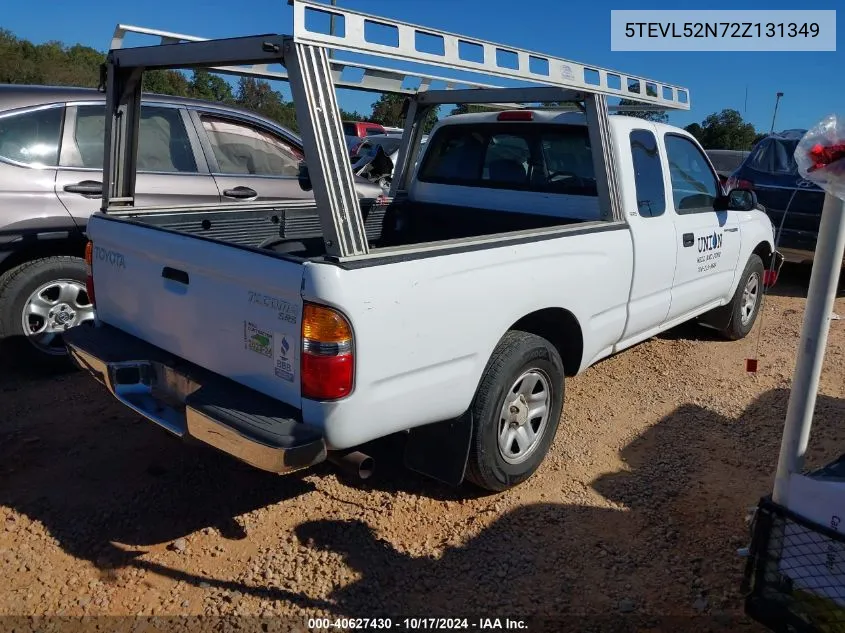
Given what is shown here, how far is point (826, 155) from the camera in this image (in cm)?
207

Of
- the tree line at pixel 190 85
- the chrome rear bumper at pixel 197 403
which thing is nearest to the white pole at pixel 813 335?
the chrome rear bumper at pixel 197 403

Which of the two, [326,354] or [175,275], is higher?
[175,275]

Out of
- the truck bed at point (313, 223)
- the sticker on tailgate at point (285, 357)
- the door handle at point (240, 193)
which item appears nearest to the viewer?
the sticker on tailgate at point (285, 357)

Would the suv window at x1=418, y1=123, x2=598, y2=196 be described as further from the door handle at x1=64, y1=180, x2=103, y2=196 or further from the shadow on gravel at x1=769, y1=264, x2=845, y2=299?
the shadow on gravel at x1=769, y1=264, x2=845, y2=299

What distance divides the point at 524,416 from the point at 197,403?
Result: 159 centimetres

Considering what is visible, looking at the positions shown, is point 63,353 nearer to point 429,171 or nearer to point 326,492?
point 326,492

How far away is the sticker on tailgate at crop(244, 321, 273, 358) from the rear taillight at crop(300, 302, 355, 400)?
19 cm

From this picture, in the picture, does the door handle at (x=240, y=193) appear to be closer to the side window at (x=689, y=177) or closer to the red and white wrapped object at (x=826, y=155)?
the side window at (x=689, y=177)

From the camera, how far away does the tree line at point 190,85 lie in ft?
60.7

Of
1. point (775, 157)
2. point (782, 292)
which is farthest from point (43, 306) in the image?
point (775, 157)

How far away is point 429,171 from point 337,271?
2844 millimetres

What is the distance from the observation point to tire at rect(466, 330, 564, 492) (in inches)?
128

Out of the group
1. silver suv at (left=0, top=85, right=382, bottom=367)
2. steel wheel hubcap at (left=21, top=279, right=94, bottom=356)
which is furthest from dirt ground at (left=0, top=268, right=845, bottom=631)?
silver suv at (left=0, top=85, right=382, bottom=367)

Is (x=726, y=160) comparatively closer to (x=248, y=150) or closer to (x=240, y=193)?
(x=248, y=150)
